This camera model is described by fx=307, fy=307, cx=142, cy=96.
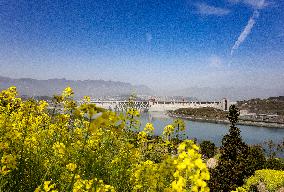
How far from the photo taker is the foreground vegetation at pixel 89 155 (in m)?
2.92

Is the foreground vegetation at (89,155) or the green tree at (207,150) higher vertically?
the foreground vegetation at (89,155)

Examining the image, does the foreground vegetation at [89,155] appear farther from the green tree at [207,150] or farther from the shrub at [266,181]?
the green tree at [207,150]

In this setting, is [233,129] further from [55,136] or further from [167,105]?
[167,105]

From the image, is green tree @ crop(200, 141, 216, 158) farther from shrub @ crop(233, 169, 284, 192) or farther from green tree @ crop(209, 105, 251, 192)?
green tree @ crop(209, 105, 251, 192)

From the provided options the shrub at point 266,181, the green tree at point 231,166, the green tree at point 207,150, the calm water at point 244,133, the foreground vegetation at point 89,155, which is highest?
the foreground vegetation at point 89,155

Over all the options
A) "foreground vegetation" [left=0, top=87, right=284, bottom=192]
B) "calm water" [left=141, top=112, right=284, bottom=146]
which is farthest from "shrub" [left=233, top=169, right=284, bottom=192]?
"calm water" [left=141, top=112, right=284, bottom=146]

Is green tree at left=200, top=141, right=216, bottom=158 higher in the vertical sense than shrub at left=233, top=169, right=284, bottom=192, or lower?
lower

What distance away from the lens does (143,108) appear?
612 feet

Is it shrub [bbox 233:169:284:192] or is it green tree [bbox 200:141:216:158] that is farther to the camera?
Result: green tree [bbox 200:141:216:158]

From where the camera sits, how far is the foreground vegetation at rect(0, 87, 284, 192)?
2.92 meters

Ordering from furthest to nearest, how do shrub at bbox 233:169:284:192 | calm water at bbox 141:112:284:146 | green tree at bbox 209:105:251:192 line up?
calm water at bbox 141:112:284:146 < shrub at bbox 233:169:284:192 < green tree at bbox 209:105:251:192

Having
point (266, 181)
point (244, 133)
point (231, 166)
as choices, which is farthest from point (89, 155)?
point (244, 133)

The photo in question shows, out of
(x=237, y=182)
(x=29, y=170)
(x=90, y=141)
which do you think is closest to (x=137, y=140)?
(x=90, y=141)

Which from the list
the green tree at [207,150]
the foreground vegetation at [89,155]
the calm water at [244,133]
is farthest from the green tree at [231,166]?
the calm water at [244,133]
